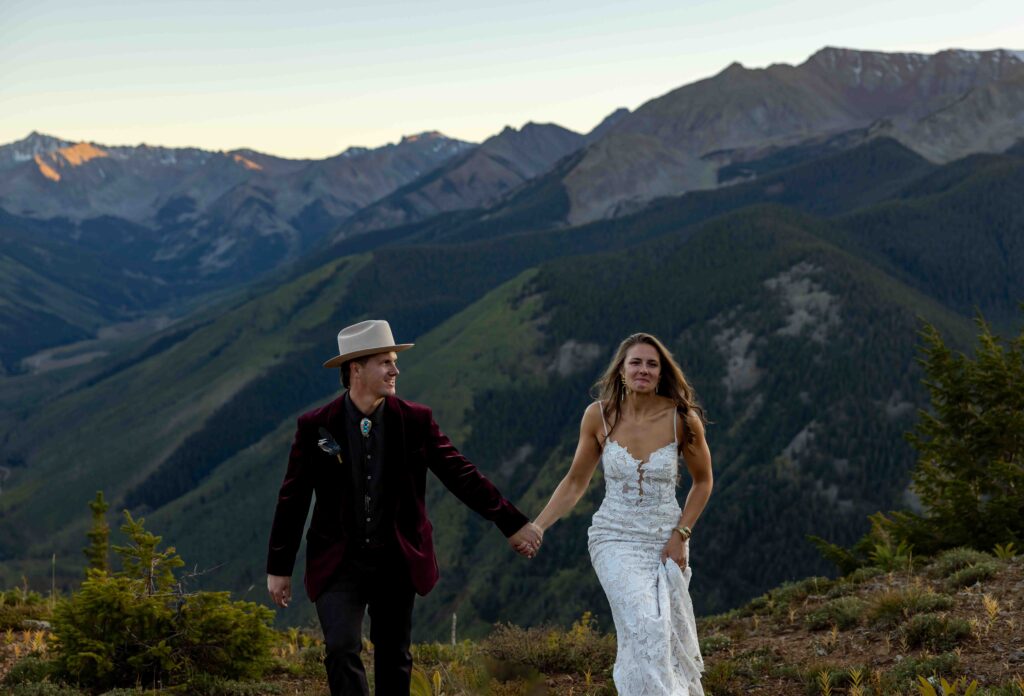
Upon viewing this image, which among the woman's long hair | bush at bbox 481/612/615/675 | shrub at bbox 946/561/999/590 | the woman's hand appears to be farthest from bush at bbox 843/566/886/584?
the woman's hand

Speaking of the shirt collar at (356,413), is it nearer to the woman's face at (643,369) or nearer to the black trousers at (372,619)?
the black trousers at (372,619)

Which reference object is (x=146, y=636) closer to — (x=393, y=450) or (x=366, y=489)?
(x=366, y=489)

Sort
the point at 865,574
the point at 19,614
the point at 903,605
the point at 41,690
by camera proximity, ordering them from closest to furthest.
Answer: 1. the point at 41,690
2. the point at 903,605
3. the point at 19,614
4. the point at 865,574

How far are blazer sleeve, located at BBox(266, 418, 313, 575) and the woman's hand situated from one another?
9.11ft

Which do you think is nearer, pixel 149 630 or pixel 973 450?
pixel 149 630

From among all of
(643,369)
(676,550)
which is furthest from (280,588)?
(643,369)

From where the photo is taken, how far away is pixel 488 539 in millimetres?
190625

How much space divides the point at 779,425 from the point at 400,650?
640ft

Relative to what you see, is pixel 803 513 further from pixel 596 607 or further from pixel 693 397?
pixel 693 397

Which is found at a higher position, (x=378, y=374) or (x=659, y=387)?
(x=378, y=374)

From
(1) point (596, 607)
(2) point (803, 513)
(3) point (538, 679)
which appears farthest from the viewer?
(2) point (803, 513)

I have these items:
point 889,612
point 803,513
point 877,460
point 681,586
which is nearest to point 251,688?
point 681,586

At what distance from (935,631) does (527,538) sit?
4.86 metres

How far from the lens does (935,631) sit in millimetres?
9742
